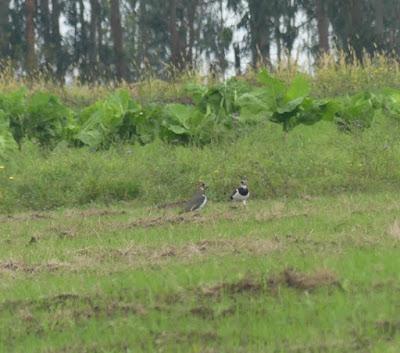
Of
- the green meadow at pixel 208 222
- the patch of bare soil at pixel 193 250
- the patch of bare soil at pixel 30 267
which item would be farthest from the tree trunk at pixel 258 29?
the patch of bare soil at pixel 30 267

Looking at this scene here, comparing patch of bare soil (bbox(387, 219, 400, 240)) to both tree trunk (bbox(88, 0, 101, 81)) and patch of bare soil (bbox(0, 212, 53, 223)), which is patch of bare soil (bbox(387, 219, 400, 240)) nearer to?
patch of bare soil (bbox(0, 212, 53, 223))

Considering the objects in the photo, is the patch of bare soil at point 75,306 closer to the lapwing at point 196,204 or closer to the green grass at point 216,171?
the lapwing at point 196,204

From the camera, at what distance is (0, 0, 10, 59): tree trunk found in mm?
46562

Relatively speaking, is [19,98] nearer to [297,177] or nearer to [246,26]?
[297,177]

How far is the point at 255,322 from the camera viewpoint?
6785mm

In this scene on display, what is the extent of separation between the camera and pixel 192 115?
16812 millimetres

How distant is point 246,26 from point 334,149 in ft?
105

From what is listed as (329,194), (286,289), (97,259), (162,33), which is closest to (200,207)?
(329,194)

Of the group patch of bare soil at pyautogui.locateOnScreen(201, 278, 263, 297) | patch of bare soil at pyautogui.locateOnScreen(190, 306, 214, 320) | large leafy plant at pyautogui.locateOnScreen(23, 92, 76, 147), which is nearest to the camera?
patch of bare soil at pyautogui.locateOnScreen(190, 306, 214, 320)

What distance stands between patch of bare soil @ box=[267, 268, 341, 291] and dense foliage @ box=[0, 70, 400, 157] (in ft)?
27.4

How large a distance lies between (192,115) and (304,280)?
31.6 ft

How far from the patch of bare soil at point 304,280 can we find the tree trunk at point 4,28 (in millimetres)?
40642

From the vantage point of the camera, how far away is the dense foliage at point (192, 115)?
16688mm

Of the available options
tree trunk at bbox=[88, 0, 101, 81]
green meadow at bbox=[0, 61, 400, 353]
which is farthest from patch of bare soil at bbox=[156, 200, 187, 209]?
tree trunk at bbox=[88, 0, 101, 81]
